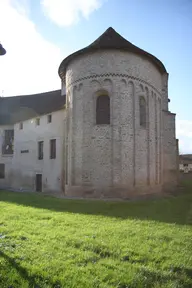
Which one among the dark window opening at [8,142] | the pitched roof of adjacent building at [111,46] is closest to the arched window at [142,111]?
the pitched roof of adjacent building at [111,46]

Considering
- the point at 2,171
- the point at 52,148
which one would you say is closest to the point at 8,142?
the point at 2,171

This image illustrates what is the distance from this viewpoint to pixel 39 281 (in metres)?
3.83

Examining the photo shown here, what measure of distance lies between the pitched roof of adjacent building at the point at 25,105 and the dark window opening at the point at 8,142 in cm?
111

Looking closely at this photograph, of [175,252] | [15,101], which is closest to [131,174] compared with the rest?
[175,252]

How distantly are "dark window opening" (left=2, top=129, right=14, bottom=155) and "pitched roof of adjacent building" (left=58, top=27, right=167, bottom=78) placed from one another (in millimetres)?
10543

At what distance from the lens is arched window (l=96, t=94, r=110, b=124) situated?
1525 centimetres

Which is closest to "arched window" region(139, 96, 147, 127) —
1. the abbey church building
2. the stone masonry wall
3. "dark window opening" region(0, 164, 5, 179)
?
the abbey church building

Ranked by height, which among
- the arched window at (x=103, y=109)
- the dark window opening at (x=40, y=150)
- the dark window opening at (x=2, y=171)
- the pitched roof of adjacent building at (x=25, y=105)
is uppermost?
the pitched roof of adjacent building at (x=25, y=105)

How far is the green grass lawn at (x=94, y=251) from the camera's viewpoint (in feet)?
13.1

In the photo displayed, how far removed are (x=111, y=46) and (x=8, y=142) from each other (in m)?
15.3

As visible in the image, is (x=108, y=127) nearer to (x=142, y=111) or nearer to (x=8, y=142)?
(x=142, y=111)

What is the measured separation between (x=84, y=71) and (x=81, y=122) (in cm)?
358

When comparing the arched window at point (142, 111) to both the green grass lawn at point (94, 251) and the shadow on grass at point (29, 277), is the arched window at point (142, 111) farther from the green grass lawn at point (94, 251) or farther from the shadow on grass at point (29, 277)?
the shadow on grass at point (29, 277)

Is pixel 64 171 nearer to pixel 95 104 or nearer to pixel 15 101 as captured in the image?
pixel 95 104
